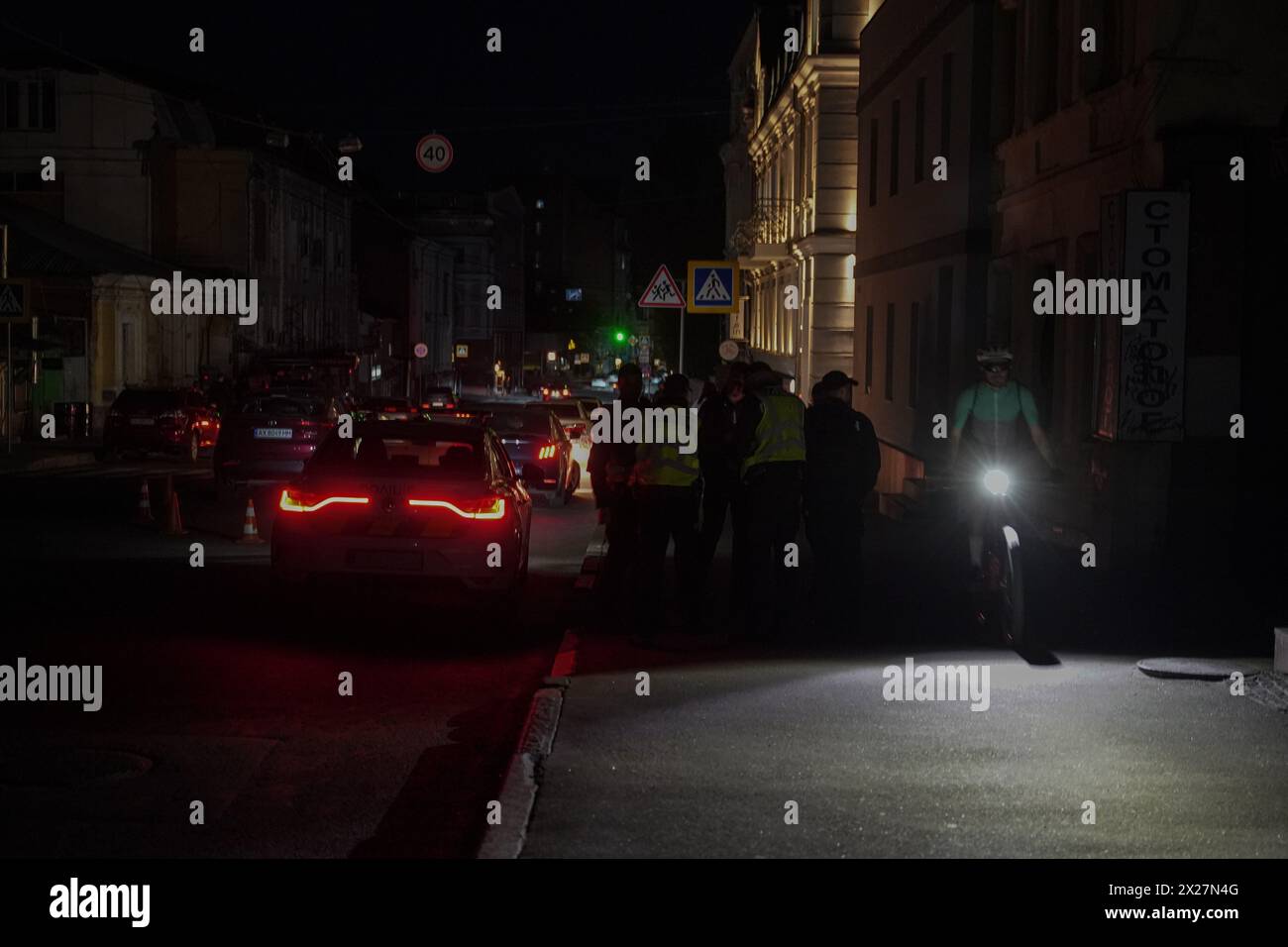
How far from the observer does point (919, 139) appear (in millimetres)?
26734

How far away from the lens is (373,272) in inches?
3440

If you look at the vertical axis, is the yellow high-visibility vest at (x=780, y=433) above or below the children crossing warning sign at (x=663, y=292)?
below

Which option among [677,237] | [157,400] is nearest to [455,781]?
[157,400]

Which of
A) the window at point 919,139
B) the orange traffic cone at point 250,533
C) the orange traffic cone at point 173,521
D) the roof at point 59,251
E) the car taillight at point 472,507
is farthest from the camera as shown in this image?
the roof at point 59,251

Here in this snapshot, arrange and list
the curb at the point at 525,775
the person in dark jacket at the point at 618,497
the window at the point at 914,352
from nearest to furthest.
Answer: the curb at the point at 525,775
the person in dark jacket at the point at 618,497
the window at the point at 914,352

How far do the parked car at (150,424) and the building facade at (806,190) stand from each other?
13.4 metres

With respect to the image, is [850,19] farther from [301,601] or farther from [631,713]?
[631,713]

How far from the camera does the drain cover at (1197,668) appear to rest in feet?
34.1

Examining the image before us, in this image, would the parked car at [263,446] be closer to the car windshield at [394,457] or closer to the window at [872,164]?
the car windshield at [394,457]

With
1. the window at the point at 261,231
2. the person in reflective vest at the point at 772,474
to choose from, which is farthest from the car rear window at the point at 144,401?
the person in reflective vest at the point at 772,474

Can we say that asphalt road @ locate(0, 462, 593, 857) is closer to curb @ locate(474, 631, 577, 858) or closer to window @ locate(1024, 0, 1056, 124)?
curb @ locate(474, 631, 577, 858)

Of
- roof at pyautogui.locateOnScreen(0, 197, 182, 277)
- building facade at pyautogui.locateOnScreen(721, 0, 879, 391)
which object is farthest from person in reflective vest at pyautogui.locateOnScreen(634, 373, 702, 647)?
roof at pyautogui.locateOnScreen(0, 197, 182, 277)

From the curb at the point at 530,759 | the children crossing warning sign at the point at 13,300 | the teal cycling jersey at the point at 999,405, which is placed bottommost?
the curb at the point at 530,759

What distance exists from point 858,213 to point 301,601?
2156 centimetres
